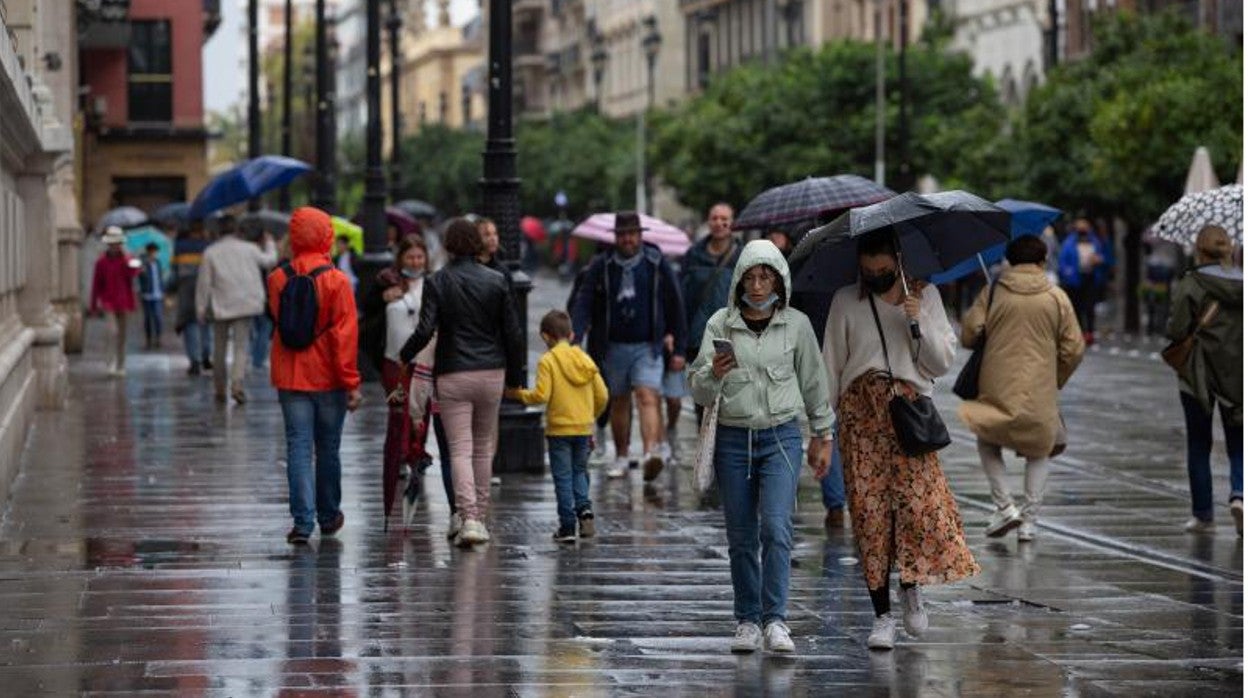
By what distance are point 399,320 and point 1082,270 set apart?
25.0 meters

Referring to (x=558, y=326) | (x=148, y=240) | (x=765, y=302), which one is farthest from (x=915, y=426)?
(x=148, y=240)

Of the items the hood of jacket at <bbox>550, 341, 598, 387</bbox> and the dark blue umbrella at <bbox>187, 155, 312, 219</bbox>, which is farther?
the dark blue umbrella at <bbox>187, 155, 312, 219</bbox>

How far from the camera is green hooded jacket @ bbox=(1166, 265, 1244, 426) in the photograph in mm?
15453

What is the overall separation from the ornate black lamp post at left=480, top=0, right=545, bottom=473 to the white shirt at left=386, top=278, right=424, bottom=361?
1.19m

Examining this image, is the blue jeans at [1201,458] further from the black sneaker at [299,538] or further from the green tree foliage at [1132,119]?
the green tree foliage at [1132,119]

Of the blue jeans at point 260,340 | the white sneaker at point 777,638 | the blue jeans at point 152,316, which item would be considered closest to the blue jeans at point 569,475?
the white sneaker at point 777,638

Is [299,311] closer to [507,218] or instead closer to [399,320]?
[399,320]

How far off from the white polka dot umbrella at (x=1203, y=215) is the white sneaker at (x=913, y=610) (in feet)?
16.5

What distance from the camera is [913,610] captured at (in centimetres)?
1129

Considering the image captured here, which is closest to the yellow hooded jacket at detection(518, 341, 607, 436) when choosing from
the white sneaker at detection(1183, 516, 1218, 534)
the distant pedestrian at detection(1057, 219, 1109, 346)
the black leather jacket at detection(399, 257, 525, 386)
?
the black leather jacket at detection(399, 257, 525, 386)

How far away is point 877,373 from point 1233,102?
33.8 metres

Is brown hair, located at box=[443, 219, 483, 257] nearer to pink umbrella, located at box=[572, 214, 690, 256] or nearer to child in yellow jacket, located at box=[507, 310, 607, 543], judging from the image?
child in yellow jacket, located at box=[507, 310, 607, 543]

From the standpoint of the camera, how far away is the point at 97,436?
21.9 meters

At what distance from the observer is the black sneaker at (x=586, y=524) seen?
15047mm
